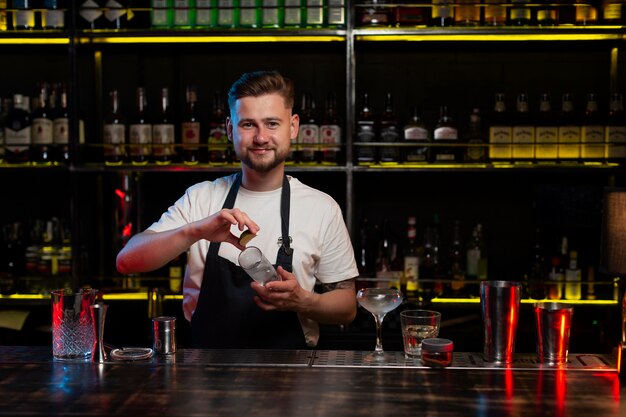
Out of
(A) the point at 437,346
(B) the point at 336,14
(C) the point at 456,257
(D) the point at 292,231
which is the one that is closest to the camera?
(A) the point at 437,346

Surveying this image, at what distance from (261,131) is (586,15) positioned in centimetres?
150

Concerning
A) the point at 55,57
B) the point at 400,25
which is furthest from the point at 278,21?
the point at 55,57

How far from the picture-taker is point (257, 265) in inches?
69.1

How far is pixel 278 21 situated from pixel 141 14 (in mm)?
567

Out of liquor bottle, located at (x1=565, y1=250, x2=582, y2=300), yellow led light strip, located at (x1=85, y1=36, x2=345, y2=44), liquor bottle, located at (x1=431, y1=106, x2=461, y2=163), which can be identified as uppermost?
yellow led light strip, located at (x1=85, y1=36, x2=345, y2=44)

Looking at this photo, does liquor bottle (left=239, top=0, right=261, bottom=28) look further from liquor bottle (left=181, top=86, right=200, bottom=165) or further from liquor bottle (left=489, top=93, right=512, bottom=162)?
liquor bottle (left=489, top=93, right=512, bottom=162)

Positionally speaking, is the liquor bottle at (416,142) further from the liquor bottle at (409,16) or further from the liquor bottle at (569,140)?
the liquor bottle at (569,140)

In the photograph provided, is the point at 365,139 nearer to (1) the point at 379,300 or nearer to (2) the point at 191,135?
(2) the point at 191,135

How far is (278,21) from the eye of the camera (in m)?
2.85

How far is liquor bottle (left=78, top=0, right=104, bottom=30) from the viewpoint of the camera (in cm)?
290

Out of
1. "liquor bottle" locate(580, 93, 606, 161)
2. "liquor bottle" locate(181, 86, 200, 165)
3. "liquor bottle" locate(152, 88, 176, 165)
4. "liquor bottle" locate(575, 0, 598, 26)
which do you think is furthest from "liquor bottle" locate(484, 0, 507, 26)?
"liquor bottle" locate(152, 88, 176, 165)

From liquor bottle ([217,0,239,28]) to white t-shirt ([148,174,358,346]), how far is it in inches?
34.9

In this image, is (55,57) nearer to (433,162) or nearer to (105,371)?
(433,162)

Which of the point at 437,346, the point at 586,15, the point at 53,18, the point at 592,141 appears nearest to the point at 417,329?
the point at 437,346
